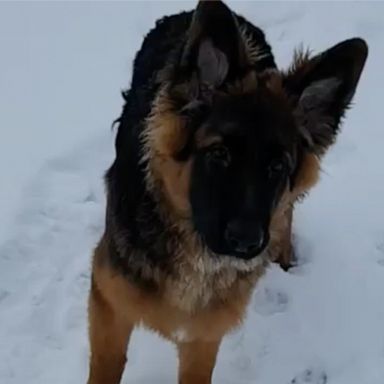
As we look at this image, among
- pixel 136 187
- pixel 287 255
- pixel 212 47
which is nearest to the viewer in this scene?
pixel 212 47

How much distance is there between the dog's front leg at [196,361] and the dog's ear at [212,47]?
5.03 feet

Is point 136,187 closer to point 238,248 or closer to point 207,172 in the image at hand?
point 207,172

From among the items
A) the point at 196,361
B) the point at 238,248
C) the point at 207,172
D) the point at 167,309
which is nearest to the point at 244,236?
the point at 238,248

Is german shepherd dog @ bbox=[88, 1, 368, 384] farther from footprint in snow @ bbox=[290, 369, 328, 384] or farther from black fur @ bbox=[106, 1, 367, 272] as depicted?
footprint in snow @ bbox=[290, 369, 328, 384]

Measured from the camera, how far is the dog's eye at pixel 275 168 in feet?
12.6

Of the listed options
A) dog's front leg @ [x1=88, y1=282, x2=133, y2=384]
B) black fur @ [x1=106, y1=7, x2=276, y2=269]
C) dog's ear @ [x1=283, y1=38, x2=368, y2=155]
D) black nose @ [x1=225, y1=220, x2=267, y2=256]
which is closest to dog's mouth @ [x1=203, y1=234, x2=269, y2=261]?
black nose @ [x1=225, y1=220, x2=267, y2=256]

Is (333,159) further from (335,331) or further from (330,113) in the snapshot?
(330,113)

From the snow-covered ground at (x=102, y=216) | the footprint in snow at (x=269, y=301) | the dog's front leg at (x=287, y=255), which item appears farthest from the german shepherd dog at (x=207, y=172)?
the dog's front leg at (x=287, y=255)

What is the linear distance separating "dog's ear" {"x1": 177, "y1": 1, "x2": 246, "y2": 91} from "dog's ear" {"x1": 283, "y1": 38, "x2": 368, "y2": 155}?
0.28m

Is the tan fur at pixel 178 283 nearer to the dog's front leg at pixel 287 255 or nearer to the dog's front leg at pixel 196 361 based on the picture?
the dog's front leg at pixel 196 361

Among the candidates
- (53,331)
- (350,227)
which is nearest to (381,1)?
(350,227)

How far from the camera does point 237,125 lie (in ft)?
12.4

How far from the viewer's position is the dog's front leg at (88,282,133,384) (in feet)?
15.3

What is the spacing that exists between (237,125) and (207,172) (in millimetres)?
228
